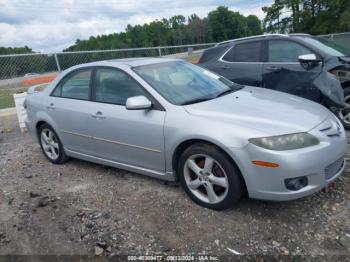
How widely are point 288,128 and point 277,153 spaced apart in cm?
30

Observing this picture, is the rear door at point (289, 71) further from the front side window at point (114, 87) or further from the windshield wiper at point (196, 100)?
the front side window at point (114, 87)

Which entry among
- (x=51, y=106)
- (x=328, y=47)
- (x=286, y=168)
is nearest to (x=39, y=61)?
(x=51, y=106)

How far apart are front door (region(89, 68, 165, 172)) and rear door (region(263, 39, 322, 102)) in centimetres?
280

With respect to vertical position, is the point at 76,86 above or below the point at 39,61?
below

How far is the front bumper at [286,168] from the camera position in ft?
9.94

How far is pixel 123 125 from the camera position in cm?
400

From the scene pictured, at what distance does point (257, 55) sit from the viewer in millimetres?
6203

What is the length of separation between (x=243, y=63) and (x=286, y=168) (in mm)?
3657

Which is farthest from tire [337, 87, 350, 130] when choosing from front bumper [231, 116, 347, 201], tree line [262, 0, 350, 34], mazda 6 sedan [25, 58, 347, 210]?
tree line [262, 0, 350, 34]

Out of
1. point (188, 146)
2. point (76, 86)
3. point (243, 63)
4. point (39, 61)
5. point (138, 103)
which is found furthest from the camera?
point (39, 61)

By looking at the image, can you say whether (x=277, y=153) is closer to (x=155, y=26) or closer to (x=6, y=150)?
(x=6, y=150)

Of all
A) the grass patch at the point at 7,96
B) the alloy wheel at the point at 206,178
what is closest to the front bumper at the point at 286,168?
the alloy wheel at the point at 206,178

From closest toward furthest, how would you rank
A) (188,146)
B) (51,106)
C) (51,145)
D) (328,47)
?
(188,146) < (51,106) < (51,145) < (328,47)

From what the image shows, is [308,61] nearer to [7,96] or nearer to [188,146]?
[188,146]
